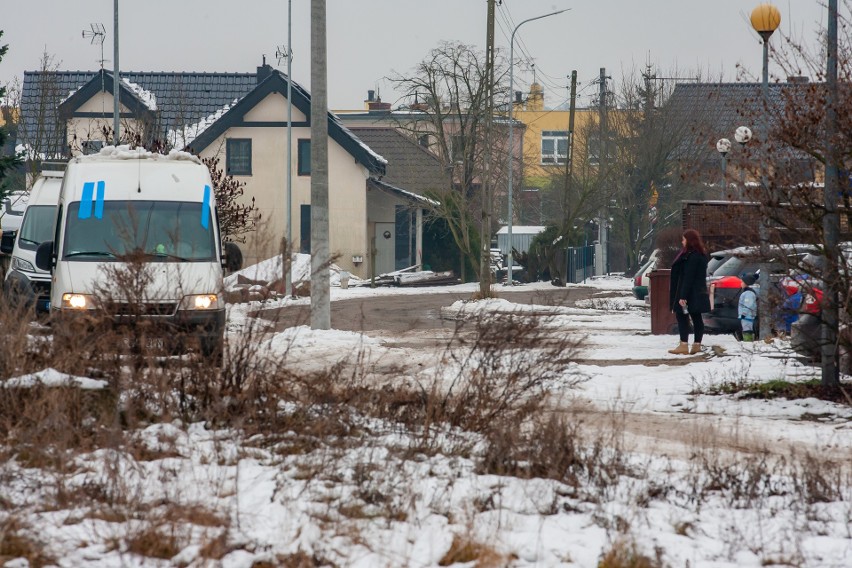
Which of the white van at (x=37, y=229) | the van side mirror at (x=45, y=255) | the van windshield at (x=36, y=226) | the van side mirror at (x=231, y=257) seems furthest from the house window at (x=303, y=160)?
the van side mirror at (x=45, y=255)

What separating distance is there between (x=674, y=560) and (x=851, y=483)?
6.88 feet

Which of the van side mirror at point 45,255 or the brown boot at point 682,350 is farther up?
the van side mirror at point 45,255

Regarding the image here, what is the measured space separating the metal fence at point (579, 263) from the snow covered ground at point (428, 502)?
123ft

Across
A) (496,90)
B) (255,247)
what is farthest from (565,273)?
(255,247)

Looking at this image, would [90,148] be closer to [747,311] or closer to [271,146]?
[747,311]

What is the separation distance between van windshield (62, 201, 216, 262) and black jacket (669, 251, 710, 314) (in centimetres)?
589

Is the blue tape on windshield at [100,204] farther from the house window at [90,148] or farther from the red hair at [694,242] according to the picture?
the red hair at [694,242]

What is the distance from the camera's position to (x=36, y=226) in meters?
22.1

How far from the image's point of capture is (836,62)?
10734mm

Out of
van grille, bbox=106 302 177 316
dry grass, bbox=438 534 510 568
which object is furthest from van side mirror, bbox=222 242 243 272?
dry grass, bbox=438 534 510 568

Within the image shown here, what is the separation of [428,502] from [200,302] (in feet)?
10.5

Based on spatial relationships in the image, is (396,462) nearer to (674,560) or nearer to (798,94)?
(674,560)

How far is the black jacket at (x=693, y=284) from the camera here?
15.4 meters

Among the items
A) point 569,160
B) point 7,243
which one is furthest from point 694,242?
point 569,160
